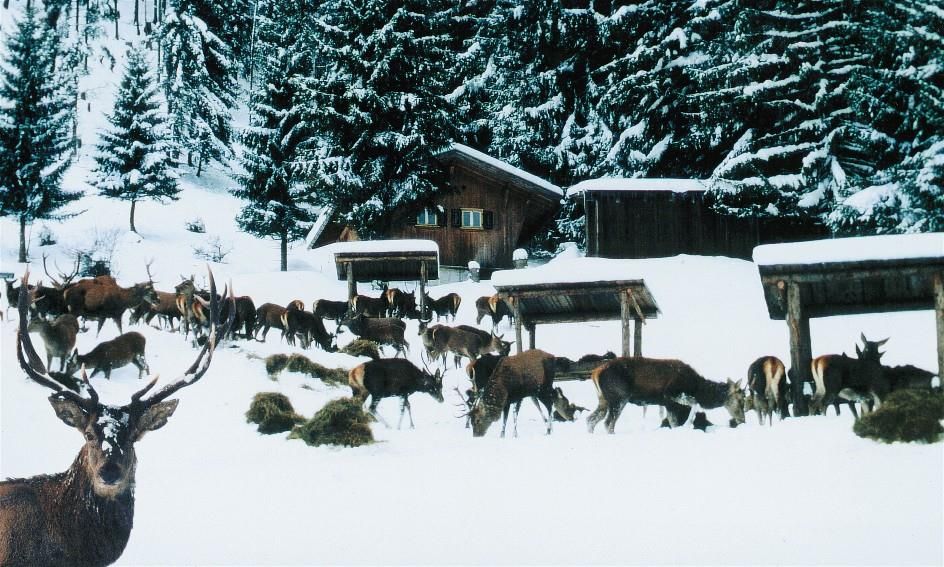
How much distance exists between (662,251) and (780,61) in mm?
5558

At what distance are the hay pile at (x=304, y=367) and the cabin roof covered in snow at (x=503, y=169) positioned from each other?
12.0 metres

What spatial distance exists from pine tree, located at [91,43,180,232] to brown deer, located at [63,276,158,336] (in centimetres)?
1683

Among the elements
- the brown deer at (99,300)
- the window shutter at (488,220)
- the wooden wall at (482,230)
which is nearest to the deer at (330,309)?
the brown deer at (99,300)

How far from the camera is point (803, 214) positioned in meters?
17.4

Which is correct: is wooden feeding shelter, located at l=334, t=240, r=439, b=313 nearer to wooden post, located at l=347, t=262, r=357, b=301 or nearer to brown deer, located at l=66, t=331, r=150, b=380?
wooden post, located at l=347, t=262, r=357, b=301

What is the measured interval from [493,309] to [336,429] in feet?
28.0

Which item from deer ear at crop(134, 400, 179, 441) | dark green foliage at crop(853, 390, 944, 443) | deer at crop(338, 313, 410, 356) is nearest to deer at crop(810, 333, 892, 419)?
dark green foliage at crop(853, 390, 944, 443)

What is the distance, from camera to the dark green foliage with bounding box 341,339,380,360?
11.7 metres

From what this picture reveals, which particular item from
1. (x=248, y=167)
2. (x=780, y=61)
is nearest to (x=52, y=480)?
(x=780, y=61)

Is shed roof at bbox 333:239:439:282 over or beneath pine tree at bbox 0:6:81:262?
beneath

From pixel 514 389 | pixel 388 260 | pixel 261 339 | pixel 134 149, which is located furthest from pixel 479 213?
pixel 514 389

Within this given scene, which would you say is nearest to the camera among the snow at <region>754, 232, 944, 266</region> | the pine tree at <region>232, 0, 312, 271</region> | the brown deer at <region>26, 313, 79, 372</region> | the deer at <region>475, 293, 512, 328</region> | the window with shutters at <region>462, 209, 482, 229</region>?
the snow at <region>754, 232, 944, 266</region>

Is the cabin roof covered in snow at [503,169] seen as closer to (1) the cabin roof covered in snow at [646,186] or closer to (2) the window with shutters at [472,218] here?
(2) the window with shutters at [472,218]

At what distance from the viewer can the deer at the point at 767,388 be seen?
25.0 feet
